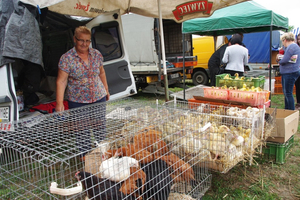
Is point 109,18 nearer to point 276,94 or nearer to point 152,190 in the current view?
point 152,190

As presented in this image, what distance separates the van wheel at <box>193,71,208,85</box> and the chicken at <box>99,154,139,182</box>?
894 cm

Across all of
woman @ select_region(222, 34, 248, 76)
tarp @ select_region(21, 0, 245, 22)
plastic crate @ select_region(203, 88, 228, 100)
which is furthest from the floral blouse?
woman @ select_region(222, 34, 248, 76)

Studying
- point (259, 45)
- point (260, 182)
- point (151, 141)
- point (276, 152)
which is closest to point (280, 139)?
point (276, 152)

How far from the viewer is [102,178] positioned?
62.4 inches

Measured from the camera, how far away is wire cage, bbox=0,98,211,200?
1.56 metres

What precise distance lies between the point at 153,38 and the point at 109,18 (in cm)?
336

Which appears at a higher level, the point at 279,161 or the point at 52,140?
the point at 52,140

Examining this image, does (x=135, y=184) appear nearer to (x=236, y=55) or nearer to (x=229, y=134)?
(x=229, y=134)

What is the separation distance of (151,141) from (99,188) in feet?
2.12

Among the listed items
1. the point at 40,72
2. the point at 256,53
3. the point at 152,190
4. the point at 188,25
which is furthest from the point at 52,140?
the point at 256,53

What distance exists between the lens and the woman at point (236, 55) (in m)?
5.60

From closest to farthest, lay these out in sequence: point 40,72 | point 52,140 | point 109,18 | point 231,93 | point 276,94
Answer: point 52,140 < point 40,72 < point 231,93 < point 109,18 < point 276,94

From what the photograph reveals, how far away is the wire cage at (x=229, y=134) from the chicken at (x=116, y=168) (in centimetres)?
77

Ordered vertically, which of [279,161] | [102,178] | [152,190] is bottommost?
[279,161]
